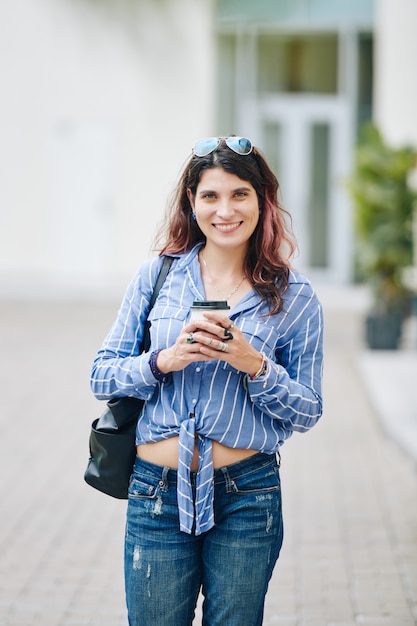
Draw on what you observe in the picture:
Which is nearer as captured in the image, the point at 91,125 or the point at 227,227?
the point at 227,227

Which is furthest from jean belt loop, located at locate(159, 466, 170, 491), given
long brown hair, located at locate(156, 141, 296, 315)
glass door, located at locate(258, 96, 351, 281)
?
glass door, located at locate(258, 96, 351, 281)

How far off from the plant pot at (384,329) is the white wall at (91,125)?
382 inches

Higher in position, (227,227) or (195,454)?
(227,227)

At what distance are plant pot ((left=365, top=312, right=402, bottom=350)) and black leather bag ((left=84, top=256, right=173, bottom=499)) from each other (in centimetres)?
1080

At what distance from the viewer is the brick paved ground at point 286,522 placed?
5.15 meters

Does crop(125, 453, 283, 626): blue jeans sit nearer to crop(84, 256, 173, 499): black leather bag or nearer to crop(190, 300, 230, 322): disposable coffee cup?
crop(84, 256, 173, 499): black leather bag

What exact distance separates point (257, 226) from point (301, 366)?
419mm

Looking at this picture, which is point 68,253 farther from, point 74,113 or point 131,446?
point 131,446

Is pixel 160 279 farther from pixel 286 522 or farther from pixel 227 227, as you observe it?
pixel 286 522

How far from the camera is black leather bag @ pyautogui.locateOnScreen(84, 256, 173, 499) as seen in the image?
3.14 metres

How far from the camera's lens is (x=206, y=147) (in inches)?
121

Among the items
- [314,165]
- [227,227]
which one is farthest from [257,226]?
[314,165]

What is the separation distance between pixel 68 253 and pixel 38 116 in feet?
9.49

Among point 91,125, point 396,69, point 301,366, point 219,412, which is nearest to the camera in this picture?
point 219,412
